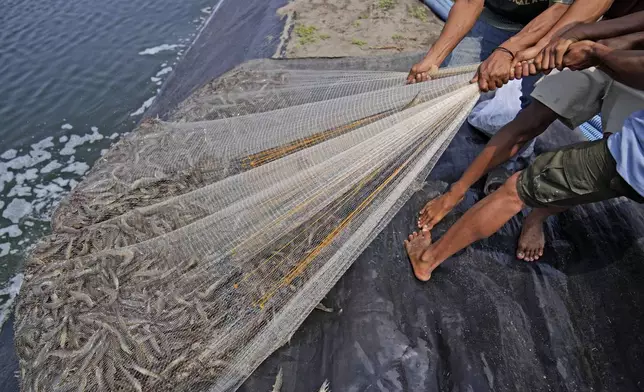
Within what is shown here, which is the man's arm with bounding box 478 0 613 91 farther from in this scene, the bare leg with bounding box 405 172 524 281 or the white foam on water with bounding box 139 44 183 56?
the white foam on water with bounding box 139 44 183 56

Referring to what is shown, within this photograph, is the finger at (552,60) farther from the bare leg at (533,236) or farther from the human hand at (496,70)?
the bare leg at (533,236)

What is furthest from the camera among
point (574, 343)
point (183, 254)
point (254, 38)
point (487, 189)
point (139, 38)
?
point (139, 38)

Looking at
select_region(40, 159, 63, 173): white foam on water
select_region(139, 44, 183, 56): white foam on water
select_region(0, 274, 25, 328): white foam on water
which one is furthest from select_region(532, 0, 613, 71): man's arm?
select_region(139, 44, 183, 56): white foam on water

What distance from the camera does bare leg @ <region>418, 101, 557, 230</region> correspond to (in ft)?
10.2

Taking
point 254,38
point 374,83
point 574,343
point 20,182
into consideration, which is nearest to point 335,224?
point 374,83

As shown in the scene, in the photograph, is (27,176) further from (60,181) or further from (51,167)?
(60,181)

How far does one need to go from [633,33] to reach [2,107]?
831 cm

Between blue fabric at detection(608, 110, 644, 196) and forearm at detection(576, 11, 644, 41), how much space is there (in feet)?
1.79

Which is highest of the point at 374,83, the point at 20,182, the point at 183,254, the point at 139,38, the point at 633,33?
the point at 633,33

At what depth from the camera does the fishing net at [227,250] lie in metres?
2.41

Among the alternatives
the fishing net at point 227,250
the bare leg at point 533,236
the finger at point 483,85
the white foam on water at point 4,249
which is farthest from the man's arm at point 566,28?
the white foam on water at point 4,249

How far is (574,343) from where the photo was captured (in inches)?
97.1

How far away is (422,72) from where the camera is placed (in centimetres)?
308

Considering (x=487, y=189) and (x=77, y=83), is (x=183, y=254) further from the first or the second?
(x=77, y=83)
